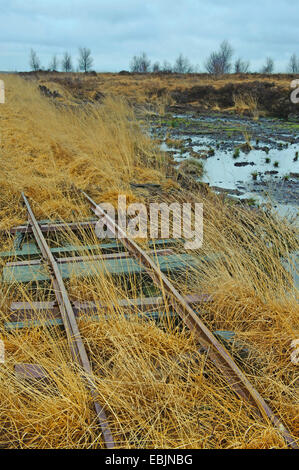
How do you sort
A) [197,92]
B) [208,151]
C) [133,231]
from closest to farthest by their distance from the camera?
1. [133,231]
2. [208,151]
3. [197,92]

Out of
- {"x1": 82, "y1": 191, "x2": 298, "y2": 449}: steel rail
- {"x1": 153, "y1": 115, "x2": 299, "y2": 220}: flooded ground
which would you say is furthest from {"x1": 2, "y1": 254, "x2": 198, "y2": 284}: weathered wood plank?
{"x1": 153, "y1": 115, "x2": 299, "y2": 220}: flooded ground

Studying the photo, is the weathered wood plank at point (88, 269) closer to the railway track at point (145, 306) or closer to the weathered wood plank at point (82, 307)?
the railway track at point (145, 306)

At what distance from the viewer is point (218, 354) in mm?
3066

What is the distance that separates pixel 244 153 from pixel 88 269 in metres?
9.89

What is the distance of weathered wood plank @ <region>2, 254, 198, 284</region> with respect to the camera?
14.4ft

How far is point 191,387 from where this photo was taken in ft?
9.22

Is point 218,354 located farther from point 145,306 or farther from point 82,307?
point 82,307

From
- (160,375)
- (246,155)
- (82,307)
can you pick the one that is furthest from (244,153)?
(160,375)

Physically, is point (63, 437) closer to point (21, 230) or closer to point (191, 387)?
point (191, 387)

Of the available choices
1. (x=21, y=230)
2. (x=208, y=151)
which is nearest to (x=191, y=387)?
(x=21, y=230)

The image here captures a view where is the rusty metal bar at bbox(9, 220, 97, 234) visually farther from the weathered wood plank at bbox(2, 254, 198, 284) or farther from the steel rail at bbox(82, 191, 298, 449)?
the steel rail at bbox(82, 191, 298, 449)

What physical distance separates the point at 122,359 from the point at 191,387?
0.52m

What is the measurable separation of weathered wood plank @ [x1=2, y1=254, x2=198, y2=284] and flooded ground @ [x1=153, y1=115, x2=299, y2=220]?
1351 mm
